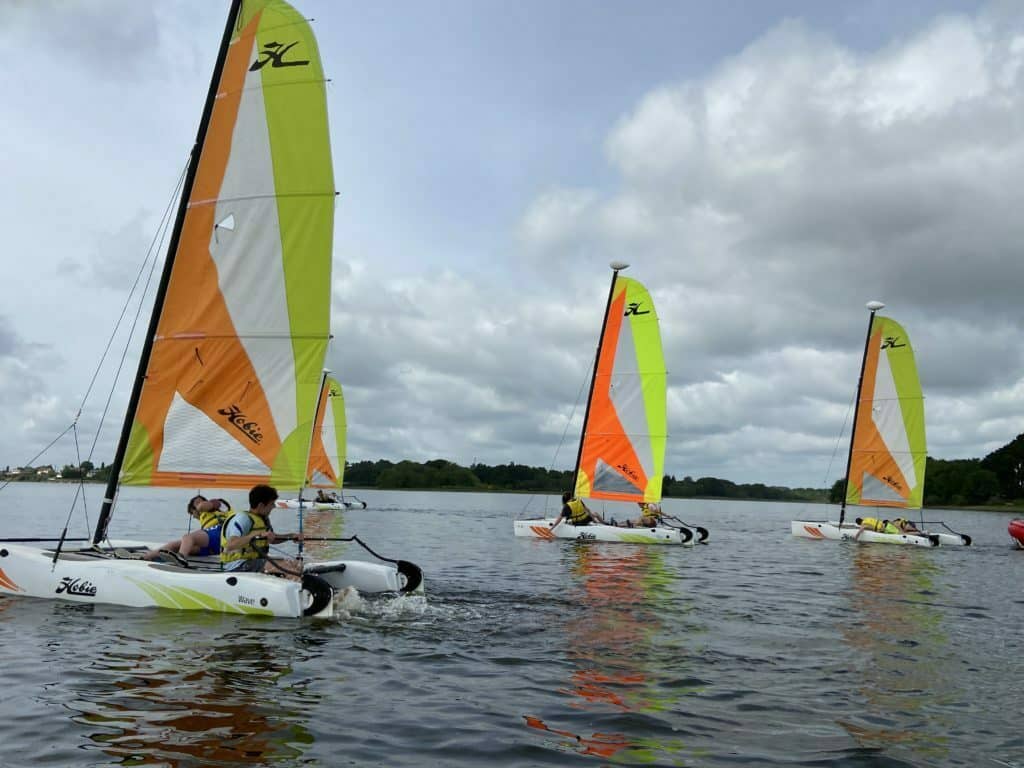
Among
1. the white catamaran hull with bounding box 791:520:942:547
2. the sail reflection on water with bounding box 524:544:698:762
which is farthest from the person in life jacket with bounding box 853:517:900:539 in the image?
the sail reflection on water with bounding box 524:544:698:762

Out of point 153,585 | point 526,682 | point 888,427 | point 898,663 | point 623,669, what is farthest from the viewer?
point 888,427

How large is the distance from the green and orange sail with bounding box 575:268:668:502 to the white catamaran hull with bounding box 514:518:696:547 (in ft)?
5.28

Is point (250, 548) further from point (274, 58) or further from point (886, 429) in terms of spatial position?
point (886, 429)

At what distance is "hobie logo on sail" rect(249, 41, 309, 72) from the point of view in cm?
1213

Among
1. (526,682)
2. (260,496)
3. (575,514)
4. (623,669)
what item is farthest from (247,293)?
(575,514)

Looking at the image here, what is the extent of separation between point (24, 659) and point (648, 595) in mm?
9293

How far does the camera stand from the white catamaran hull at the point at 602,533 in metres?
25.8

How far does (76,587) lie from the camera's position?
10.8 metres

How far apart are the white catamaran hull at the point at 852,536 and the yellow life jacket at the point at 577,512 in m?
10.5

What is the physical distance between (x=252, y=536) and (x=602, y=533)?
1650 cm

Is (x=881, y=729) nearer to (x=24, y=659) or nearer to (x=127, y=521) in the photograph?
(x=24, y=659)

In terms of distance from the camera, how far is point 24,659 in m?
8.37

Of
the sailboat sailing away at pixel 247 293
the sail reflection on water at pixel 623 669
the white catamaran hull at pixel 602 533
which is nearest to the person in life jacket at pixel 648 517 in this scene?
the white catamaran hull at pixel 602 533

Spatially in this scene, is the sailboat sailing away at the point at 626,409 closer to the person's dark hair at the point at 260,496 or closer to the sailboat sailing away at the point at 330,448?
the person's dark hair at the point at 260,496
